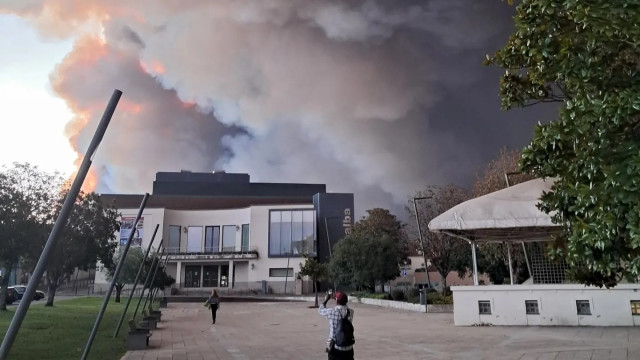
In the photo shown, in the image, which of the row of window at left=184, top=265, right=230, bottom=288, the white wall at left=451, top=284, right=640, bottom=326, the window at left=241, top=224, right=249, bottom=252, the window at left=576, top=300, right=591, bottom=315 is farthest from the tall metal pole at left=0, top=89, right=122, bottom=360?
the row of window at left=184, top=265, right=230, bottom=288

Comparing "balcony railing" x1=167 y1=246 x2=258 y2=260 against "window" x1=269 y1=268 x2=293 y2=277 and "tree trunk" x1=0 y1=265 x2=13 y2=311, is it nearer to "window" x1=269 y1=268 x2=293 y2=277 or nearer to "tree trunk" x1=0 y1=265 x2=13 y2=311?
"window" x1=269 y1=268 x2=293 y2=277

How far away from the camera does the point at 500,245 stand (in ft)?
89.7

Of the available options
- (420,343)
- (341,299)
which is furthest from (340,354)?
(420,343)

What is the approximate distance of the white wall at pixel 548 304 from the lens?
53.6 ft

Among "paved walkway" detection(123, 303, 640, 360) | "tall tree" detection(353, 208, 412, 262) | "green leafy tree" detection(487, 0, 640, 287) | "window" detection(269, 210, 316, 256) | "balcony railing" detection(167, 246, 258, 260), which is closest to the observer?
"green leafy tree" detection(487, 0, 640, 287)

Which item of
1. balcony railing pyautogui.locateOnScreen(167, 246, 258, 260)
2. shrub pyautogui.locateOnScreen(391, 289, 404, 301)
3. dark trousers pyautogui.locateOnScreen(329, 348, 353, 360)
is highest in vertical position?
balcony railing pyautogui.locateOnScreen(167, 246, 258, 260)

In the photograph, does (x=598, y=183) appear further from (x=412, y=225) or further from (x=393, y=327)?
(x=412, y=225)

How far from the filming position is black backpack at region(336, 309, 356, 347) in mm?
6676

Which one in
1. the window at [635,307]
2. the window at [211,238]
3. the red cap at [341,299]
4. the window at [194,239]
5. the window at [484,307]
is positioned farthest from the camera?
the window at [211,238]

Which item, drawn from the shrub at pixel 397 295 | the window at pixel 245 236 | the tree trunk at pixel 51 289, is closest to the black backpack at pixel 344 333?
the shrub at pixel 397 295

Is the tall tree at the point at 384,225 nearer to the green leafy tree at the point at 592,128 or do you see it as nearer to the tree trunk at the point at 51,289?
the tree trunk at the point at 51,289

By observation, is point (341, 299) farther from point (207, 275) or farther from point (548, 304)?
point (207, 275)

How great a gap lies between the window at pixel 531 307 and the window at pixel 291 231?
53.6 metres

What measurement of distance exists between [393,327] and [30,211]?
19900mm
